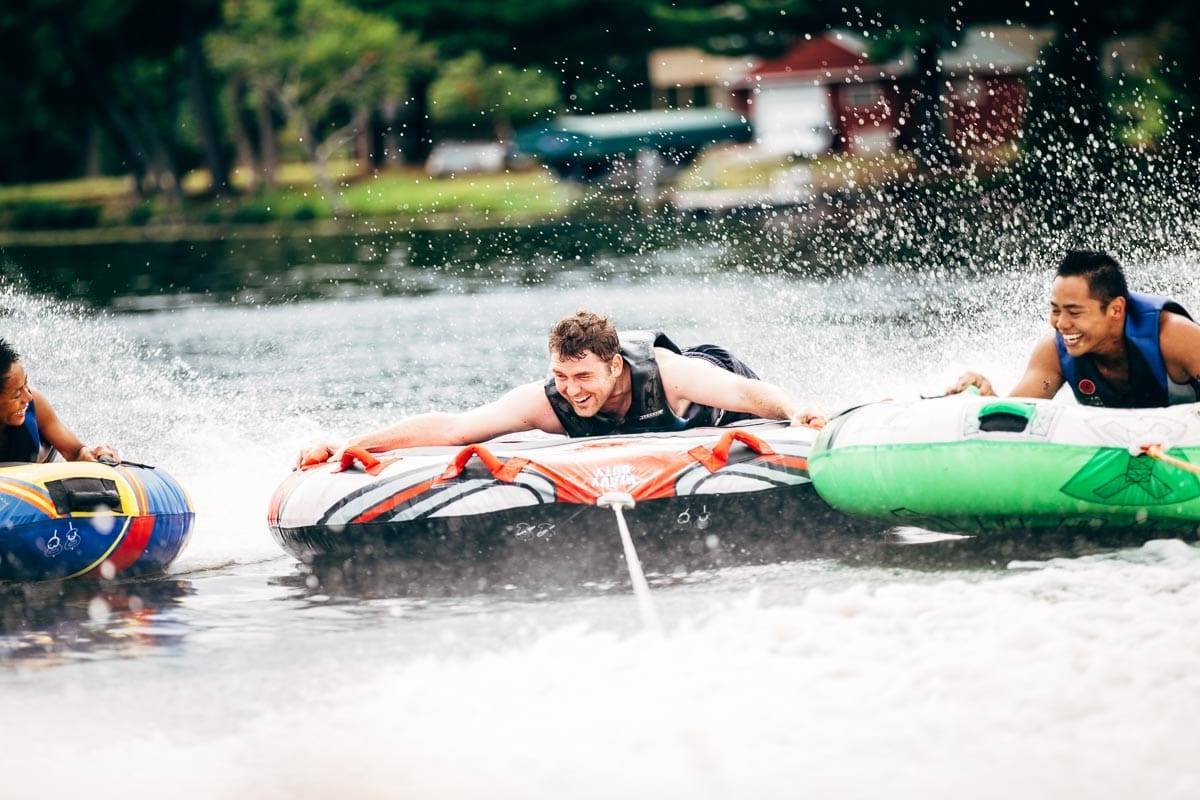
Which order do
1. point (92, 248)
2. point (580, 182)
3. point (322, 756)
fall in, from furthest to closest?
point (580, 182) < point (92, 248) < point (322, 756)

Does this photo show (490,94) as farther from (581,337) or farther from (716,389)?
(581,337)

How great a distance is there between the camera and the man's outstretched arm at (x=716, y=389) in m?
6.78

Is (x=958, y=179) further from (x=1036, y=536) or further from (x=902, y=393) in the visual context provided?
(x=1036, y=536)

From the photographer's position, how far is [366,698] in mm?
4672

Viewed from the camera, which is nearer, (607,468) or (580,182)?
(607,468)

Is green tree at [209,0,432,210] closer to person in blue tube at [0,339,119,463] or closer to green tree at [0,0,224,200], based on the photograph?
green tree at [0,0,224,200]

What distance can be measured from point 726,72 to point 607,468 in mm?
46955

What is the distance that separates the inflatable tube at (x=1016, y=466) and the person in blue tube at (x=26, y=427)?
278 cm

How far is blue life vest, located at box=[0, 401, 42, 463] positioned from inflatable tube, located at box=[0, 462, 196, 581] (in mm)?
202

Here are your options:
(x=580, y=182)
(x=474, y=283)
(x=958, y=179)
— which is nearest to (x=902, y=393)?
(x=474, y=283)

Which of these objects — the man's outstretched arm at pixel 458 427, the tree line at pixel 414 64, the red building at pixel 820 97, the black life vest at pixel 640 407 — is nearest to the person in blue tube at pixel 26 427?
the man's outstretched arm at pixel 458 427

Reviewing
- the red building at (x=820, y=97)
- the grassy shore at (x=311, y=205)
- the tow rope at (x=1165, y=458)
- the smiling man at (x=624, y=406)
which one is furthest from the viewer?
the red building at (x=820, y=97)

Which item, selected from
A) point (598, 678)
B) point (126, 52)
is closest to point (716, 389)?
point (598, 678)

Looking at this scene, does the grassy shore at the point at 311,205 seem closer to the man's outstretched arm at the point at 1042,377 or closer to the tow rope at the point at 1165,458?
the man's outstretched arm at the point at 1042,377
